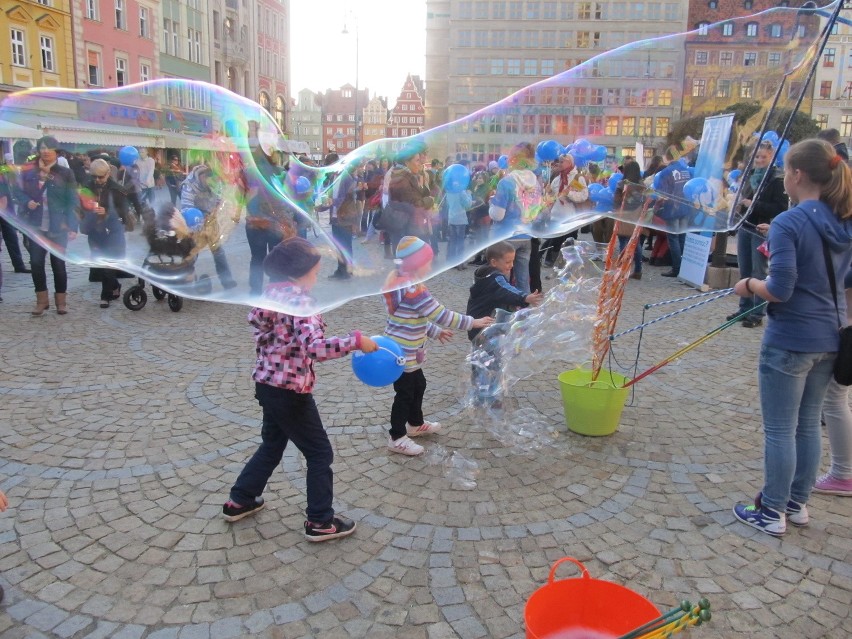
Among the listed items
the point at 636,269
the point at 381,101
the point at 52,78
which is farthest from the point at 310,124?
the point at 636,269

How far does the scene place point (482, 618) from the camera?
2.72 meters

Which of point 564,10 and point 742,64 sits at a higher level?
point 564,10

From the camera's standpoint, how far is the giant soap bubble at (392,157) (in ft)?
11.4

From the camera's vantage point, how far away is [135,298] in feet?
26.9

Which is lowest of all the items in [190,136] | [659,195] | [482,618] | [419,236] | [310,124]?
[482,618]

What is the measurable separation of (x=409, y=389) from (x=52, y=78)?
1291 inches

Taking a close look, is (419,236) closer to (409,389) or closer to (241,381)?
(409,389)

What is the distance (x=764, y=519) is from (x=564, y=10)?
7792 cm

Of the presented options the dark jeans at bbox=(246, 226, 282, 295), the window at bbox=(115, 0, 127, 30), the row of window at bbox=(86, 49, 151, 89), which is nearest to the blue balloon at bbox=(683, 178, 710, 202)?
the dark jeans at bbox=(246, 226, 282, 295)

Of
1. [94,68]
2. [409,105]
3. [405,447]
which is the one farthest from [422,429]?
[409,105]

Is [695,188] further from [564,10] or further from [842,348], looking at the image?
[564,10]

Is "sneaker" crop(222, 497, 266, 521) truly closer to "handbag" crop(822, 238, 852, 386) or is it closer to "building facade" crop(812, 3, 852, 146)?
"handbag" crop(822, 238, 852, 386)

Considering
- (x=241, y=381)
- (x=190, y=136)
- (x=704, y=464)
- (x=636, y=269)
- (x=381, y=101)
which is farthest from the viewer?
(x=381, y=101)

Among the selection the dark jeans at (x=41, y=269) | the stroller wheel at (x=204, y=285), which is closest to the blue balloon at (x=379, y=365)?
the stroller wheel at (x=204, y=285)
